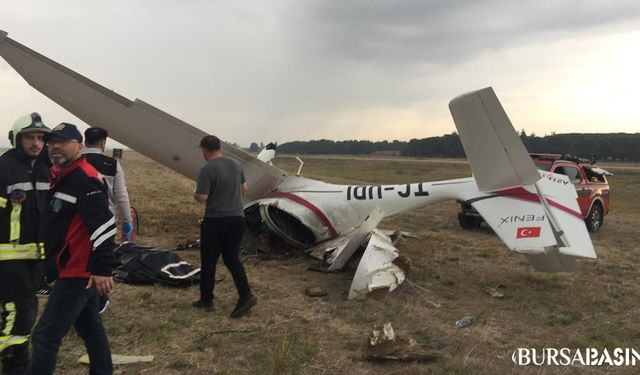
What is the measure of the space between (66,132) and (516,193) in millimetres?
5356

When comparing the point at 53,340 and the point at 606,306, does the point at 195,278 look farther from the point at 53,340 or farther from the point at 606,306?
the point at 606,306

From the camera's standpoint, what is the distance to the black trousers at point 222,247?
507cm

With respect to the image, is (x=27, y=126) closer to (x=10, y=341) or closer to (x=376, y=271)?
(x=10, y=341)

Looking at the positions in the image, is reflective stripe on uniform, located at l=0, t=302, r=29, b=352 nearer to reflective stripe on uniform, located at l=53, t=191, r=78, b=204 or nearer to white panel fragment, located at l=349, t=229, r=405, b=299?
reflective stripe on uniform, located at l=53, t=191, r=78, b=204

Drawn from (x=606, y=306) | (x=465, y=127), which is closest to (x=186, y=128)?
(x=465, y=127)

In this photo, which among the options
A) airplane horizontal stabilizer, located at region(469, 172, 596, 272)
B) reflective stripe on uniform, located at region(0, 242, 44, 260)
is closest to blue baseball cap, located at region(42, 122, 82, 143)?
reflective stripe on uniform, located at region(0, 242, 44, 260)

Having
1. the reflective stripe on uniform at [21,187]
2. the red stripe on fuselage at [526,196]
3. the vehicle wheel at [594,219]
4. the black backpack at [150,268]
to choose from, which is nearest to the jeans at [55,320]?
the reflective stripe on uniform at [21,187]

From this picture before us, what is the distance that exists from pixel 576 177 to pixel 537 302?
7738 mm

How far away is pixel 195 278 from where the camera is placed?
238 inches

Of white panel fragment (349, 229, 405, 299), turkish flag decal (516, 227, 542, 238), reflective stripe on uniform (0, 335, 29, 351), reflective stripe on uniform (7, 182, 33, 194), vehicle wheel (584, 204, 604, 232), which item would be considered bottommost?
vehicle wheel (584, 204, 604, 232)

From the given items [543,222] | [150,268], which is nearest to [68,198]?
[150,268]

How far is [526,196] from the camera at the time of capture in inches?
236

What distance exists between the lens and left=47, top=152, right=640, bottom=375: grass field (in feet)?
13.1

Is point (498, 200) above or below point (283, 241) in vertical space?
above
